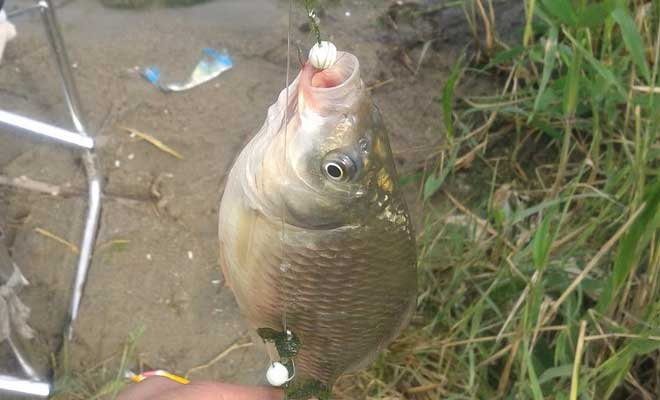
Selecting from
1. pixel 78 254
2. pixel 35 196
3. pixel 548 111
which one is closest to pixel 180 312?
pixel 78 254

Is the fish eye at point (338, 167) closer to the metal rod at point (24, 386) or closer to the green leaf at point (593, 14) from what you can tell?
the green leaf at point (593, 14)

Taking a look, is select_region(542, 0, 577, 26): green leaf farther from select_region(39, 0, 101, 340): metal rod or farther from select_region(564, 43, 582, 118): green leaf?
select_region(39, 0, 101, 340): metal rod

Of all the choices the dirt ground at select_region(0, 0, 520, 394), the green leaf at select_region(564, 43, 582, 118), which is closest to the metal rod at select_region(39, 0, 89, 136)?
the dirt ground at select_region(0, 0, 520, 394)

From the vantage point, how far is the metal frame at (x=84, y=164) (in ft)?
6.93

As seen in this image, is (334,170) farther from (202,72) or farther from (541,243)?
(202,72)

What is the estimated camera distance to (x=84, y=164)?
2.64 meters

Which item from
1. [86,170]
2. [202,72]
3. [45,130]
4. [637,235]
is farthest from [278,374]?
[202,72]

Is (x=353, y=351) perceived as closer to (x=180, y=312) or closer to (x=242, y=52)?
(x=180, y=312)

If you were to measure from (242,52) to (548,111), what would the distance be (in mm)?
1337

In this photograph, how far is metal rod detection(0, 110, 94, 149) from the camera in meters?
2.26

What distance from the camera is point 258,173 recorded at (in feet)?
3.55

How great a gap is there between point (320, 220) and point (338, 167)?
0.09m

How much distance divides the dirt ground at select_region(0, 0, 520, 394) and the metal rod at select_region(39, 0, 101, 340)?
37mm

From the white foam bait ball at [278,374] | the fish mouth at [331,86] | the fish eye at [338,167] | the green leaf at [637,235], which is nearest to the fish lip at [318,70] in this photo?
the fish mouth at [331,86]
